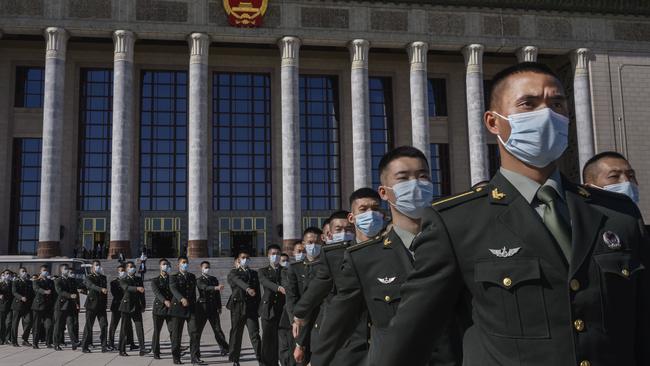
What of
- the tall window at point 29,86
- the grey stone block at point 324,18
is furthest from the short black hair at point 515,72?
the tall window at point 29,86

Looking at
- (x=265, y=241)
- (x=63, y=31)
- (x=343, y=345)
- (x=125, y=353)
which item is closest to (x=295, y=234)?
(x=265, y=241)

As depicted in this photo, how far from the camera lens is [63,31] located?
29.7 m

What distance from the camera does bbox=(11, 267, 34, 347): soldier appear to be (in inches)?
607

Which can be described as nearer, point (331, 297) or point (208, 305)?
point (331, 297)

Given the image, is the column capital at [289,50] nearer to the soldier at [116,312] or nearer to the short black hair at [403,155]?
the soldier at [116,312]

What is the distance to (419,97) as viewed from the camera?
31.9m

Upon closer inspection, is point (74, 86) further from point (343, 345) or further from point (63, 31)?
point (343, 345)

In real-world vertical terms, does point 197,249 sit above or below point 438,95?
below

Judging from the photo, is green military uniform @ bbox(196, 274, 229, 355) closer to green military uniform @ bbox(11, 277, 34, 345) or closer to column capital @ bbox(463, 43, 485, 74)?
green military uniform @ bbox(11, 277, 34, 345)

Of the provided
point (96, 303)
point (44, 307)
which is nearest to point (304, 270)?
point (96, 303)

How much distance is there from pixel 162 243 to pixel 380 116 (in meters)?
14.2

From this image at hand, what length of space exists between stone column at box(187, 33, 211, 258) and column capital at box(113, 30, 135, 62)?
9.44ft

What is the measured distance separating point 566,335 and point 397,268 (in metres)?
1.75

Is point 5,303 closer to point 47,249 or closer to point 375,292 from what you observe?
point 47,249
